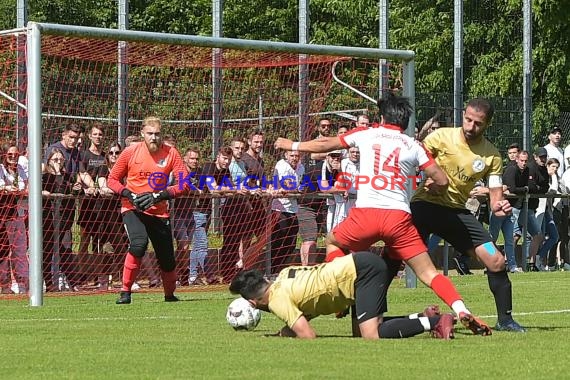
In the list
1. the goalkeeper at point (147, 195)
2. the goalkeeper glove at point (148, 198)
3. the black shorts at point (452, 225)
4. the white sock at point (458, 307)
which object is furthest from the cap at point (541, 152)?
the white sock at point (458, 307)

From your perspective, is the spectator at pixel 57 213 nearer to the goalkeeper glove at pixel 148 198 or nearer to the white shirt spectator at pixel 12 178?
the white shirt spectator at pixel 12 178

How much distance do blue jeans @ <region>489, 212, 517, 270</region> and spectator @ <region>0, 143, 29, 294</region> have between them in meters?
8.03

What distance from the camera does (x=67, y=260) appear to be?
1753 cm

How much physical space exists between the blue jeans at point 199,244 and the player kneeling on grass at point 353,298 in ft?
26.7

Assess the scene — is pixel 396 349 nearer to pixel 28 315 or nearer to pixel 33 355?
pixel 33 355

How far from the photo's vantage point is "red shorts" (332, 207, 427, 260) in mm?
10891

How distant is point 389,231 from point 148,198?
499 cm

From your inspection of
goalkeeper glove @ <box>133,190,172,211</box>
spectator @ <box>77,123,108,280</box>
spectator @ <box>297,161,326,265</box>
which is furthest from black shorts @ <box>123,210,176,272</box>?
spectator @ <box>297,161,326,265</box>

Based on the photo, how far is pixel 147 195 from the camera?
50.3 feet

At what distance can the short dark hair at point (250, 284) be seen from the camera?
1085cm

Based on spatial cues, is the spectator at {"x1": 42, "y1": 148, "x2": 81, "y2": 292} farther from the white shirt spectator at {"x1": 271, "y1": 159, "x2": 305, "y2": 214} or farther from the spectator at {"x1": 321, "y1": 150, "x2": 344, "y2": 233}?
the spectator at {"x1": 321, "y1": 150, "x2": 344, "y2": 233}

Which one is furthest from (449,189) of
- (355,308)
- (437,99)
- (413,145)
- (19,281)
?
(437,99)

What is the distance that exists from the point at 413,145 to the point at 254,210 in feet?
Answer: 27.7

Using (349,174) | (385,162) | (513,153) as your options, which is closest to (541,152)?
(513,153)
